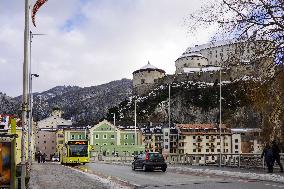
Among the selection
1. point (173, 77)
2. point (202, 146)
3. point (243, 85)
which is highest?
point (173, 77)

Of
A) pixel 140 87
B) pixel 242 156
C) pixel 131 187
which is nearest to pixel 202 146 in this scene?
pixel 140 87

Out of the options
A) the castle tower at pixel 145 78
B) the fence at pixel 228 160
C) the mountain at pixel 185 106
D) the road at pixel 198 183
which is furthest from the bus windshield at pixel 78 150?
the castle tower at pixel 145 78

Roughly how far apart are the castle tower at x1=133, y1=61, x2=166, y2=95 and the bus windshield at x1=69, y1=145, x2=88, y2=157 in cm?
13562

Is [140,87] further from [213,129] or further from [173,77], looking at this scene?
[213,129]

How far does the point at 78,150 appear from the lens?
57.4m

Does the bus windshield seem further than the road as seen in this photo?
Yes

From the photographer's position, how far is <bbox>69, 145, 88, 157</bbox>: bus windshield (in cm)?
5734

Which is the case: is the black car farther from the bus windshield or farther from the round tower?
the round tower

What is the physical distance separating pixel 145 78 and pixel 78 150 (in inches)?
5504

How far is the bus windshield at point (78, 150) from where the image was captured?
57344 millimetres

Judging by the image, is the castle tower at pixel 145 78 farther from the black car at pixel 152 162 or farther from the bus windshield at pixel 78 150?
the black car at pixel 152 162

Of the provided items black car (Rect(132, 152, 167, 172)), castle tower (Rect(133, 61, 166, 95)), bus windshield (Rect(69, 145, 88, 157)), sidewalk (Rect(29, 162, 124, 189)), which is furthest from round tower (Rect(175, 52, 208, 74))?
sidewalk (Rect(29, 162, 124, 189))

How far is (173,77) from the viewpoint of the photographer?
604ft

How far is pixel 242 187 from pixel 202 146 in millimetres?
128042
